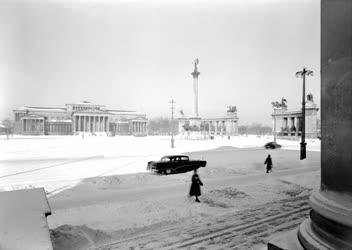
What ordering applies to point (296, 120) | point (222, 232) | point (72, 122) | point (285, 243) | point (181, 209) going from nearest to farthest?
point (285, 243)
point (222, 232)
point (181, 209)
point (296, 120)
point (72, 122)

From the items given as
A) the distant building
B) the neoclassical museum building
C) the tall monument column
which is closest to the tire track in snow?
the distant building

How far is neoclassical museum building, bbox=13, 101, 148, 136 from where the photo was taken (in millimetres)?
100688

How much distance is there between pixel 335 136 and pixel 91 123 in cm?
11408

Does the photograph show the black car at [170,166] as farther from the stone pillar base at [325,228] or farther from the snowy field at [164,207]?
the stone pillar base at [325,228]

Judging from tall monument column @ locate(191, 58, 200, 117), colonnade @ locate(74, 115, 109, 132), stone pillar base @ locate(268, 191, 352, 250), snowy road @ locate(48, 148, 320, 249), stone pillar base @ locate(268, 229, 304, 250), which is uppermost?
tall monument column @ locate(191, 58, 200, 117)

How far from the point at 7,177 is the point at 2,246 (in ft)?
45.4

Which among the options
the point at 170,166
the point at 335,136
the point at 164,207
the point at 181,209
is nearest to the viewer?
the point at 335,136

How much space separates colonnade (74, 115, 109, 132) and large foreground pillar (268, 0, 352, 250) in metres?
112

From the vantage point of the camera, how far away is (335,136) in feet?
7.52

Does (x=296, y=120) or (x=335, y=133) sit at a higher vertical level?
(x=296, y=120)

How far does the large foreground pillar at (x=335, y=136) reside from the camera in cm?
217

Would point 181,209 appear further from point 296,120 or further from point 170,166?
point 296,120

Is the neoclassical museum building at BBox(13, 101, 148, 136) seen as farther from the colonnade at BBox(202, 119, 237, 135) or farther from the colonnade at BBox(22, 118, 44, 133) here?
the colonnade at BBox(202, 119, 237, 135)

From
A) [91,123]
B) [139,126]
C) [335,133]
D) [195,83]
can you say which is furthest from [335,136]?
[91,123]
